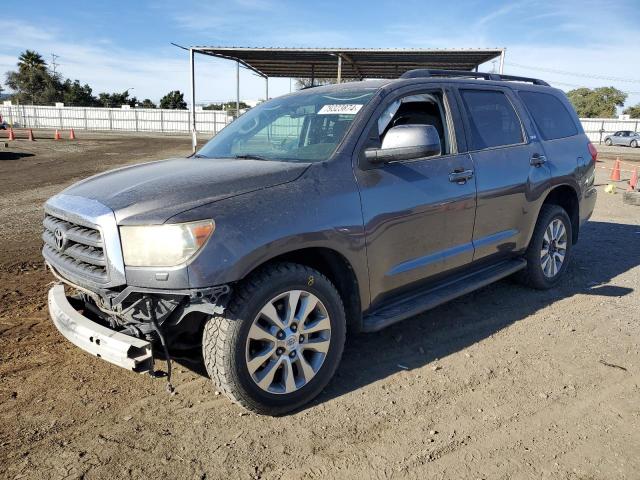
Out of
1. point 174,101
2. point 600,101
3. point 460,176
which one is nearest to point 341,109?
point 460,176

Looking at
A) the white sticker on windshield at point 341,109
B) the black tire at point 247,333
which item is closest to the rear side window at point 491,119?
the white sticker on windshield at point 341,109

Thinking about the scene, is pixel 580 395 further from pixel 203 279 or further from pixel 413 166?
pixel 203 279

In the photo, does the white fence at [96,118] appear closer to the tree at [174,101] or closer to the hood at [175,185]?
the tree at [174,101]

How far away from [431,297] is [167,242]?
2.05m

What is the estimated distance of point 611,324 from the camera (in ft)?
14.6

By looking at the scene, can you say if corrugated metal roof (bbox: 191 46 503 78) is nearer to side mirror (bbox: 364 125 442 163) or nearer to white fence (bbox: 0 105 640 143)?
side mirror (bbox: 364 125 442 163)

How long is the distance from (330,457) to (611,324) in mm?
3044

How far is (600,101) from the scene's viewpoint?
245 ft

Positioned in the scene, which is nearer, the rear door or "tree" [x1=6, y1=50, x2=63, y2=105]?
the rear door

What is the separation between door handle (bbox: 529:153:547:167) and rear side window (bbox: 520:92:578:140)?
0.30 m

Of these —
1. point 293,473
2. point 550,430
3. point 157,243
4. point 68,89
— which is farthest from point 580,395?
point 68,89

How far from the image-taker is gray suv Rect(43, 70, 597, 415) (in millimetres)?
2688

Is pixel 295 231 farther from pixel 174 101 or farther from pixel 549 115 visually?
pixel 174 101

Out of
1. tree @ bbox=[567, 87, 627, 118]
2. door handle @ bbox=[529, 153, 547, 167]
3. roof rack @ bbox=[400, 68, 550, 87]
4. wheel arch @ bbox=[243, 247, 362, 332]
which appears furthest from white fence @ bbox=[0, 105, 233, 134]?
tree @ bbox=[567, 87, 627, 118]
